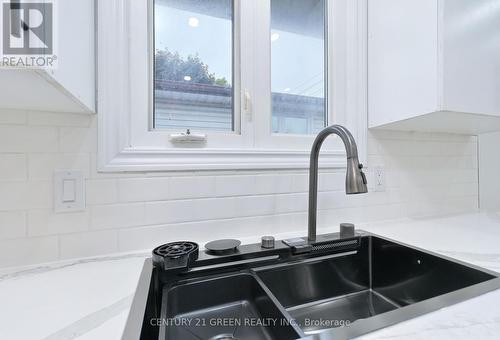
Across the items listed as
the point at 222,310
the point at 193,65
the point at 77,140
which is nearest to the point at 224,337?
the point at 222,310

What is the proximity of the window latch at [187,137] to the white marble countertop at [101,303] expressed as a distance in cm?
41

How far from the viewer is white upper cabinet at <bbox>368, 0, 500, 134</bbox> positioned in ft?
2.93

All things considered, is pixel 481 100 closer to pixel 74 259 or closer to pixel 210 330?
pixel 210 330

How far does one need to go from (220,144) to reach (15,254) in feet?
2.33

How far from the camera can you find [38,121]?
0.76m

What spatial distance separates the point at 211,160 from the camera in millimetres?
956

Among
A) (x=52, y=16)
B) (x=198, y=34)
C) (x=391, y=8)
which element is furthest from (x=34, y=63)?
(x=391, y=8)

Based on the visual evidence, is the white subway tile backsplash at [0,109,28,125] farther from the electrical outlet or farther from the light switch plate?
the electrical outlet

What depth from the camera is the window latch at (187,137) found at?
936 millimetres

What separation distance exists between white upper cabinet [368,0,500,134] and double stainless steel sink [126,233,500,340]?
53 centimetres

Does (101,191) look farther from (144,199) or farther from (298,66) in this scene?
(298,66)

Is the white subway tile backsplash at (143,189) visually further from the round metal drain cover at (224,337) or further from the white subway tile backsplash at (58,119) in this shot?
the round metal drain cover at (224,337)

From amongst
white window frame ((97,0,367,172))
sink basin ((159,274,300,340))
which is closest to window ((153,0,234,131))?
white window frame ((97,0,367,172))

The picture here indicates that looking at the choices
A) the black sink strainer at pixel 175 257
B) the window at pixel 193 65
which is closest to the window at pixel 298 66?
the window at pixel 193 65
